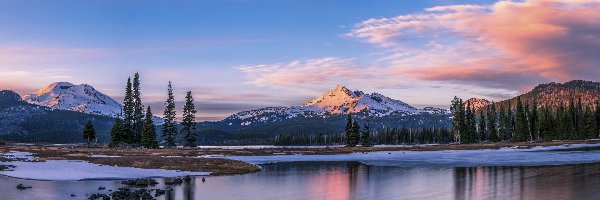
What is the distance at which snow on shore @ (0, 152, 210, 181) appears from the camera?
4741cm

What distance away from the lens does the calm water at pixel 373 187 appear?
35812 millimetres

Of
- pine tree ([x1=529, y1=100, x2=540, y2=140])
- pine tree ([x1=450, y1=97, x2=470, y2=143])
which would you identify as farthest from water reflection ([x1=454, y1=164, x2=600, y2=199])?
pine tree ([x1=529, y1=100, x2=540, y2=140])

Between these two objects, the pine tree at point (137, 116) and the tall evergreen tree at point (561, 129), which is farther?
the tall evergreen tree at point (561, 129)

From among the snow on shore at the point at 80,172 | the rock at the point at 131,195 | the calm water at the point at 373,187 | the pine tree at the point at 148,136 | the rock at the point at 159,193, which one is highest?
the pine tree at the point at 148,136

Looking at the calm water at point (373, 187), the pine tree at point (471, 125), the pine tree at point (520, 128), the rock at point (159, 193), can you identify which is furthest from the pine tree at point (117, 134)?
the pine tree at point (520, 128)

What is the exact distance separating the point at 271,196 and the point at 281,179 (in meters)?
14.8

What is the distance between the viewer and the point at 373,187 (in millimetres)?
42750

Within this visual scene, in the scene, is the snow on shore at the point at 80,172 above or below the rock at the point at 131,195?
above

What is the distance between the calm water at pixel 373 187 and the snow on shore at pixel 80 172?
2604 millimetres

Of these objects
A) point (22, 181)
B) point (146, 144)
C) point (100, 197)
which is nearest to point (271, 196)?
point (100, 197)

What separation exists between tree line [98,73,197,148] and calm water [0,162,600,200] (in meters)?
80.0

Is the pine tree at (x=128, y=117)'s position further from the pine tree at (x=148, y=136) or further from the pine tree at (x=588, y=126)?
the pine tree at (x=588, y=126)

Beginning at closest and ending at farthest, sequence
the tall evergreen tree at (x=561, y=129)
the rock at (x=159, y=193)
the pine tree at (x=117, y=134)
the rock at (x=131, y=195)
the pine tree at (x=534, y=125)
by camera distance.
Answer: the rock at (x=131, y=195), the rock at (x=159, y=193), the pine tree at (x=117, y=134), the tall evergreen tree at (x=561, y=129), the pine tree at (x=534, y=125)

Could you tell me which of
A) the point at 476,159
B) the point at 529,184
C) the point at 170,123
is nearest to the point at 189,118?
the point at 170,123
